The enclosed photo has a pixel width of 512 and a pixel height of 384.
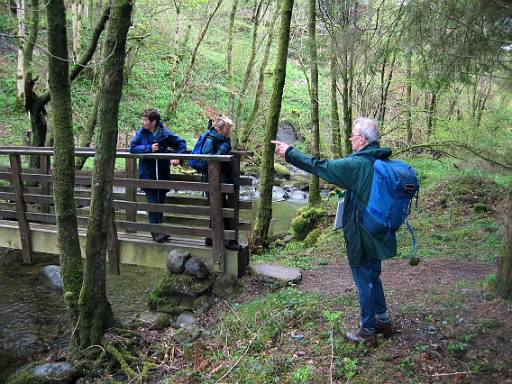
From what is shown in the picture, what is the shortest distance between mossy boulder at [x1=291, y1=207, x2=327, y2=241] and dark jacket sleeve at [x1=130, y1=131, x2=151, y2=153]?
5609mm

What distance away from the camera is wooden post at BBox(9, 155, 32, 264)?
748cm

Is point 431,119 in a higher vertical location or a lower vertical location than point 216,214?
higher

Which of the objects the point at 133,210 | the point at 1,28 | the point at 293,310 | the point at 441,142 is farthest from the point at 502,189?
the point at 1,28

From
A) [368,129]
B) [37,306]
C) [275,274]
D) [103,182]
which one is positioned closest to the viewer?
[368,129]

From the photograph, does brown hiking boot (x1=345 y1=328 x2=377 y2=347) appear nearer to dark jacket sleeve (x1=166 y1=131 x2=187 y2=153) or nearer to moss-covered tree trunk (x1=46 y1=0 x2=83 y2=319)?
moss-covered tree trunk (x1=46 y1=0 x2=83 y2=319)

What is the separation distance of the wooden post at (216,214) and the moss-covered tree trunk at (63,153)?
5.78ft

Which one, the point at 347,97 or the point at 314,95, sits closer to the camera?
the point at 314,95

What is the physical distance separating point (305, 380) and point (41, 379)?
317 cm

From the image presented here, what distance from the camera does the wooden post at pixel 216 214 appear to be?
20.2 feet

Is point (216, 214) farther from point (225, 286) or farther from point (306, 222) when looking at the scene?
point (306, 222)

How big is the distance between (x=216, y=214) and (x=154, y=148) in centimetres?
133

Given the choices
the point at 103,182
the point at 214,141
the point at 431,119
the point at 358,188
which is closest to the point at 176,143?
the point at 214,141

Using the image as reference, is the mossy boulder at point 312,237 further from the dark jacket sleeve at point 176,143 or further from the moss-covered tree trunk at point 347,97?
the dark jacket sleeve at point 176,143

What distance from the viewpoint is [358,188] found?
159 inches
